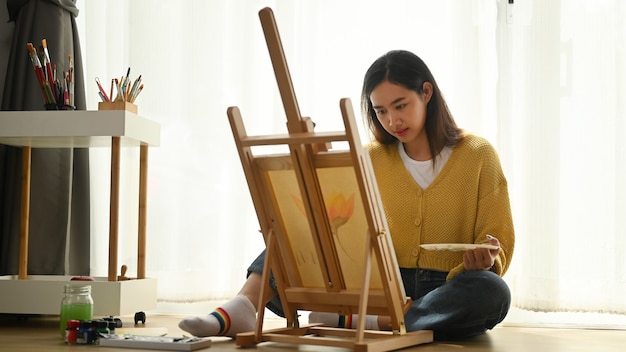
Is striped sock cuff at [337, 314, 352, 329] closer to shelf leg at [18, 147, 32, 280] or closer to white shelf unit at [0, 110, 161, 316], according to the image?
white shelf unit at [0, 110, 161, 316]

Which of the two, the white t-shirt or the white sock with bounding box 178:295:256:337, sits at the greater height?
the white t-shirt

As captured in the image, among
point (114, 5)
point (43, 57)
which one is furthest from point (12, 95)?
point (114, 5)

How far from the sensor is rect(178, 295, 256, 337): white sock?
1947 mm

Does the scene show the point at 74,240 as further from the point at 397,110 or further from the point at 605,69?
the point at 605,69

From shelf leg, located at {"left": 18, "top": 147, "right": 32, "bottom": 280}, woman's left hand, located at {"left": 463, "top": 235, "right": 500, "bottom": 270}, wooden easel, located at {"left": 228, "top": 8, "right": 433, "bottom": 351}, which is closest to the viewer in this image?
wooden easel, located at {"left": 228, "top": 8, "right": 433, "bottom": 351}

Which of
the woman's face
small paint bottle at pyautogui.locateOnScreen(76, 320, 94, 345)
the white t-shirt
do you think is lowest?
small paint bottle at pyautogui.locateOnScreen(76, 320, 94, 345)

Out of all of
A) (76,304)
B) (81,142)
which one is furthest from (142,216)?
(76,304)

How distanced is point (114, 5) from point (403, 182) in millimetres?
1203

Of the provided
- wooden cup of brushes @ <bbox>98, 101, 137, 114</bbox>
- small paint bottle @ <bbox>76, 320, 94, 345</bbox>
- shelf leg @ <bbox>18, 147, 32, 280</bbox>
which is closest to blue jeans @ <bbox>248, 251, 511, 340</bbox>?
small paint bottle @ <bbox>76, 320, 94, 345</bbox>

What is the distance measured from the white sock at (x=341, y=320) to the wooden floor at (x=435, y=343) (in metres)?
0.16

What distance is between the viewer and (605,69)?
8.17 ft

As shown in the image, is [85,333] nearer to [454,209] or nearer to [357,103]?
[454,209]

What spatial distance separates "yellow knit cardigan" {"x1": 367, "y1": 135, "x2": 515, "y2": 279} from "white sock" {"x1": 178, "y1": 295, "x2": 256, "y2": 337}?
17.5 inches

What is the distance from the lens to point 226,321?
202 centimetres
